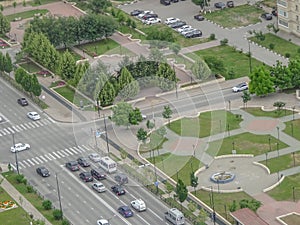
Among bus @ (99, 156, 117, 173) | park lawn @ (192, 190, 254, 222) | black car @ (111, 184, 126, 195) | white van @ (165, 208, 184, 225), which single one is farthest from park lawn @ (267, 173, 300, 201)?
bus @ (99, 156, 117, 173)

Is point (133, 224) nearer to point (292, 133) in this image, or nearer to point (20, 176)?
point (20, 176)

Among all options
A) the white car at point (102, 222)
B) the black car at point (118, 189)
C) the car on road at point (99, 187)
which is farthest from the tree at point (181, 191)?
the car on road at point (99, 187)

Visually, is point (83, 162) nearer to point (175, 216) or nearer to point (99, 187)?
point (99, 187)

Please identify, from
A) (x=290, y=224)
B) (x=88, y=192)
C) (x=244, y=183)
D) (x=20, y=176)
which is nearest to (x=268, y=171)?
(x=244, y=183)

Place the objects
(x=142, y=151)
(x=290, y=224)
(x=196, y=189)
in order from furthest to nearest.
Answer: (x=142, y=151)
(x=196, y=189)
(x=290, y=224)

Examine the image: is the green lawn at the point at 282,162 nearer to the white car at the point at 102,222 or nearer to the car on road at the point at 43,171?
the white car at the point at 102,222

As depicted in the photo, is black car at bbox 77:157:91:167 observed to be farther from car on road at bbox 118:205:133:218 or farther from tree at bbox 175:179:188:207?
tree at bbox 175:179:188:207
